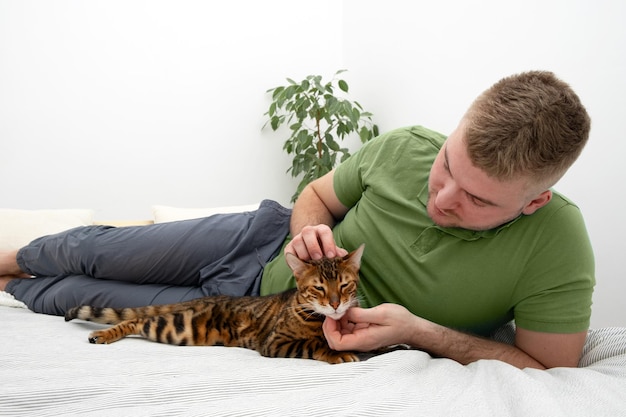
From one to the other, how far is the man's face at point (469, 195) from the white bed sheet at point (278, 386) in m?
0.35

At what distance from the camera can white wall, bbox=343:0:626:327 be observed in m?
1.82

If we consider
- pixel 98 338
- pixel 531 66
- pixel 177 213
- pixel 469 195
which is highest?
pixel 531 66

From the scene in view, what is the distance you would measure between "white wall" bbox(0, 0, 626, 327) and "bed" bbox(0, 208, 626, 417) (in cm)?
150

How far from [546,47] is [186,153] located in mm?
2548

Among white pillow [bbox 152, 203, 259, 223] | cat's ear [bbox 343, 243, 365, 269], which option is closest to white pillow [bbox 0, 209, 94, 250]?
white pillow [bbox 152, 203, 259, 223]

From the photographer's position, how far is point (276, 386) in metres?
0.73

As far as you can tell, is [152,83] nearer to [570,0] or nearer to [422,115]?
[422,115]

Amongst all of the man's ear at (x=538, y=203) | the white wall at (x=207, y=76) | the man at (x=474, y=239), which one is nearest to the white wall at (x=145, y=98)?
the white wall at (x=207, y=76)

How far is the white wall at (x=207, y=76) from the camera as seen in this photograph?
247 centimetres

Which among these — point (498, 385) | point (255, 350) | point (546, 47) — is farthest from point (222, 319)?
point (546, 47)

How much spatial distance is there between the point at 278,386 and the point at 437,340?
0.49 metres

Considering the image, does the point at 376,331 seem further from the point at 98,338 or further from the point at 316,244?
the point at 98,338

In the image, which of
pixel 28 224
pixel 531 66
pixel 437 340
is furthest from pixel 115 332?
pixel 531 66

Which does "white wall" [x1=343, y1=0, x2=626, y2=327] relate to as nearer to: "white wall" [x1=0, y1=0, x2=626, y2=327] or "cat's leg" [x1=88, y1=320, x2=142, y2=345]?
"white wall" [x1=0, y1=0, x2=626, y2=327]
